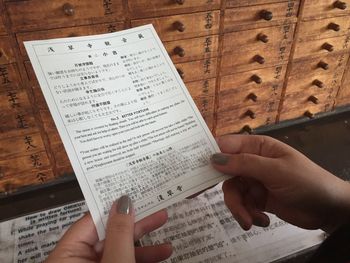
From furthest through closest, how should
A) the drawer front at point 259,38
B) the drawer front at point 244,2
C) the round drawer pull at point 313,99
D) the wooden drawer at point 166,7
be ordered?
the round drawer pull at point 313,99
the drawer front at point 259,38
the drawer front at point 244,2
the wooden drawer at point 166,7

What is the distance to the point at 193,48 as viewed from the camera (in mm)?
1249

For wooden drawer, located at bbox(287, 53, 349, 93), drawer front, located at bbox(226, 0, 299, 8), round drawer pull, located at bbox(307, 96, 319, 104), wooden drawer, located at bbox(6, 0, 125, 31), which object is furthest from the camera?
round drawer pull, located at bbox(307, 96, 319, 104)

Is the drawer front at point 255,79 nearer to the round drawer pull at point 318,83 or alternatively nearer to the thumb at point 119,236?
the round drawer pull at point 318,83

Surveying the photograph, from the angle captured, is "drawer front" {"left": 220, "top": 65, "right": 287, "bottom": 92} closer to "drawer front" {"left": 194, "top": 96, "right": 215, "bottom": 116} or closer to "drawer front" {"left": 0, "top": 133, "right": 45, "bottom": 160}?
"drawer front" {"left": 194, "top": 96, "right": 215, "bottom": 116}

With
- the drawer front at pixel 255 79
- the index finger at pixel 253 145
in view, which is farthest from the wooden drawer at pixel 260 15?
the index finger at pixel 253 145

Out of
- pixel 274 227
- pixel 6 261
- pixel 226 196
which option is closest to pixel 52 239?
pixel 6 261

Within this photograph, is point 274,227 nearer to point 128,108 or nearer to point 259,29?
point 128,108

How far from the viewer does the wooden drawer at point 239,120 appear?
1528 mm

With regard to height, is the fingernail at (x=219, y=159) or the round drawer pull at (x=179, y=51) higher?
the fingernail at (x=219, y=159)

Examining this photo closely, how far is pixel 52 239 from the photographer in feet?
3.17

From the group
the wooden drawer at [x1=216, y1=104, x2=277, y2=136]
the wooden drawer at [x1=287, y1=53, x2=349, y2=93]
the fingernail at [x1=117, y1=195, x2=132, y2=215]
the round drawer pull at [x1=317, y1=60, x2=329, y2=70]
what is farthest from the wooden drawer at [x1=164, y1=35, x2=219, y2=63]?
the fingernail at [x1=117, y1=195, x2=132, y2=215]

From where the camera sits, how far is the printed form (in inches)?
20.4

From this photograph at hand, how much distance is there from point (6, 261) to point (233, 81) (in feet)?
3.40

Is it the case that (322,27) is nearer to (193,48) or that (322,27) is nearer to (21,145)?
(193,48)
